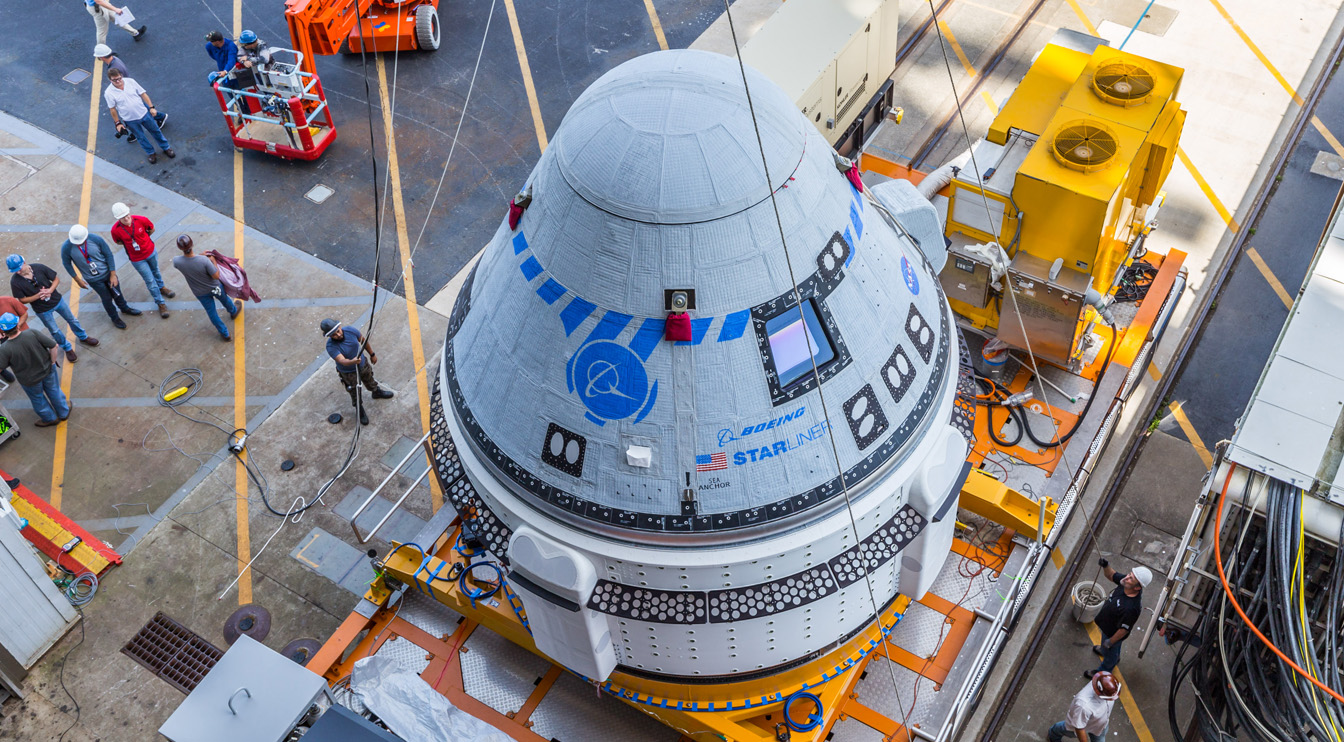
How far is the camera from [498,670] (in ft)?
35.6

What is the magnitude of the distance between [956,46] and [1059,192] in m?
9.10

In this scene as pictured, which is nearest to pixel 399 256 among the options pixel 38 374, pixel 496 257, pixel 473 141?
pixel 473 141

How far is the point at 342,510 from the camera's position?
47.5 feet

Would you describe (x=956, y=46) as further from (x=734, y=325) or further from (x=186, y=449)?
(x=186, y=449)

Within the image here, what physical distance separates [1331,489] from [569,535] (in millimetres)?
7022

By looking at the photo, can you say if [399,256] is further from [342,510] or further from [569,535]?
[569,535]

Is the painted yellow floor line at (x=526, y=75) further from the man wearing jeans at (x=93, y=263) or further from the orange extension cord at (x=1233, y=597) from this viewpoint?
the orange extension cord at (x=1233, y=597)

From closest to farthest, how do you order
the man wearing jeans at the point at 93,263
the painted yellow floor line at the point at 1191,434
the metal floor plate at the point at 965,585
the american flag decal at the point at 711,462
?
the american flag decal at the point at 711,462 → the metal floor plate at the point at 965,585 → the painted yellow floor line at the point at 1191,434 → the man wearing jeans at the point at 93,263

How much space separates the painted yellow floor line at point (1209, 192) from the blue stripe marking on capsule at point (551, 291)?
13.1m

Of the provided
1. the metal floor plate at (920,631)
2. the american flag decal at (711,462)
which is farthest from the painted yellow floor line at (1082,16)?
the american flag decal at (711,462)

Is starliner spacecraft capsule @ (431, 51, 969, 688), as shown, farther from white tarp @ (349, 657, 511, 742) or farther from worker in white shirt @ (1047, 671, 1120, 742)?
worker in white shirt @ (1047, 671, 1120, 742)

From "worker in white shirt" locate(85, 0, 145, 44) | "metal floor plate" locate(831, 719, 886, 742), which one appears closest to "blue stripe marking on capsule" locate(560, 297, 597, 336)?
"metal floor plate" locate(831, 719, 886, 742)

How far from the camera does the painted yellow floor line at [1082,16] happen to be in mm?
19969

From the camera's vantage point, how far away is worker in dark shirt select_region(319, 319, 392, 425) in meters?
14.1
